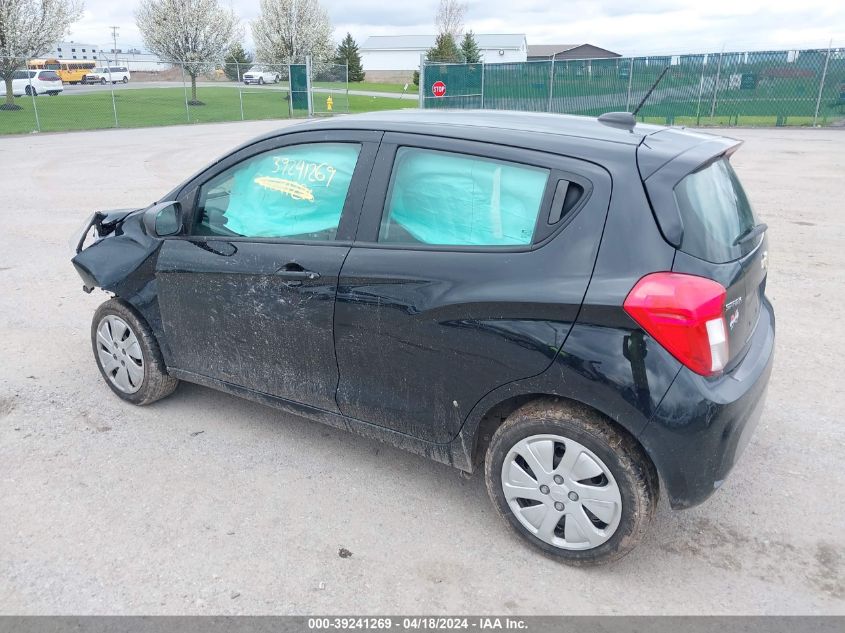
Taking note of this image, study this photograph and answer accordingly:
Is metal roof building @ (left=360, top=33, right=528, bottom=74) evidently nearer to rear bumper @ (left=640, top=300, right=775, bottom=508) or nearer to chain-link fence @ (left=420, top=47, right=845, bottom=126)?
chain-link fence @ (left=420, top=47, right=845, bottom=126)

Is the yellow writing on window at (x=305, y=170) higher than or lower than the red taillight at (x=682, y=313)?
higher

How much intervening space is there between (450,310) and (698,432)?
41.8 inches

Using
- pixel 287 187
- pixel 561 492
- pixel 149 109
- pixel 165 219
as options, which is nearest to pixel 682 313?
pixel 561 492

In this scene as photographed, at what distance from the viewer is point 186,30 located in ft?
133

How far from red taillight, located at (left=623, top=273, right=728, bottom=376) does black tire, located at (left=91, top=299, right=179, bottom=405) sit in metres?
2.83

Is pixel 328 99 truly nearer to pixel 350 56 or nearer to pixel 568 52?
pixel 350 56

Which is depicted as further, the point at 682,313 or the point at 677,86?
Result: the point at 677,86

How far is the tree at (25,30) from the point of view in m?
31.1

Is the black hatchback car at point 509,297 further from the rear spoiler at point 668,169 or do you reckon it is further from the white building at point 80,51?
Answer: the white building at point 80,51

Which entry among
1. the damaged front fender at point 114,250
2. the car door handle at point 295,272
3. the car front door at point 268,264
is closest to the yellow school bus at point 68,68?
the damaged front fender at point 114,250

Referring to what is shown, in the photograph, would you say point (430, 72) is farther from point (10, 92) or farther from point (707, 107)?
point (10, 92)

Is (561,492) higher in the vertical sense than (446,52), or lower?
lower

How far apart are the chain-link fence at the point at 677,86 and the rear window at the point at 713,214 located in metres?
20.9

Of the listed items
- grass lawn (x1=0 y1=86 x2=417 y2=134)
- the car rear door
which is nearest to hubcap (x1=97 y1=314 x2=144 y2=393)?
the car rear door
